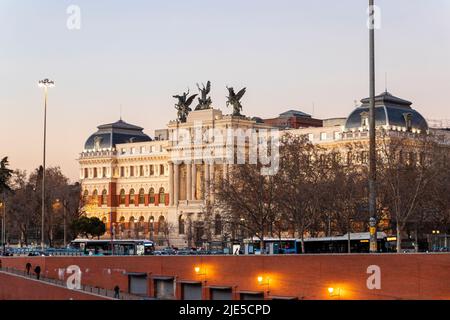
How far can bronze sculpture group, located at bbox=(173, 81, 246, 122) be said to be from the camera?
128 m

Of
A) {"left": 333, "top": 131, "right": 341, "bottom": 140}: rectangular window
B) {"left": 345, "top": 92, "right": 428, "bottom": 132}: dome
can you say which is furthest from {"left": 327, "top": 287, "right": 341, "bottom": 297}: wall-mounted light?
{"left": 333, "top": 131, "right": 341, "bottom": 140}: rectangular window

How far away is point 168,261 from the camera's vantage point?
63.1 metres

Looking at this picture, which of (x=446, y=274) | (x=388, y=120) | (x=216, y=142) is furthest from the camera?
(x=216, y=142)

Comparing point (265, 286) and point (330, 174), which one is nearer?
point (265, 286)

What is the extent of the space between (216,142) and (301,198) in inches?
1890

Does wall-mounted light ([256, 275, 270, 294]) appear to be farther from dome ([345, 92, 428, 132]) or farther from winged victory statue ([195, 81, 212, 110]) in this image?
winged victory statue ([195, 81, 212, 110])

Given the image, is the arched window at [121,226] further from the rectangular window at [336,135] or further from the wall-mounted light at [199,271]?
the wall-mounted light at [199,271]

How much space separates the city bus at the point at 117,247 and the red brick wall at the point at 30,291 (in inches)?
608

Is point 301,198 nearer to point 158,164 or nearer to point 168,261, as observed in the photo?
point 168,261

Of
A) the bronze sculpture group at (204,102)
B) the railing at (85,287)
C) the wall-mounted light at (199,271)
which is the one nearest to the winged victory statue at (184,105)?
the bronze sculpture group at (204,102)

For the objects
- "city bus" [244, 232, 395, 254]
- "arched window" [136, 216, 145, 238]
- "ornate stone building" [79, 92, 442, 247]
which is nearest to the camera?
"city bus" [244, 232, 395, 254]

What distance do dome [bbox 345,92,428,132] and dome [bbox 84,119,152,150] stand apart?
5285 centimetres

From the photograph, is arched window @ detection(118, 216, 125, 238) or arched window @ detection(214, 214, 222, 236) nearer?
arched window @ detection(214, 214, 222, 236)

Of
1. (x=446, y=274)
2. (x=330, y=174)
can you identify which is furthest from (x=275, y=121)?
(x=446, y=274)
